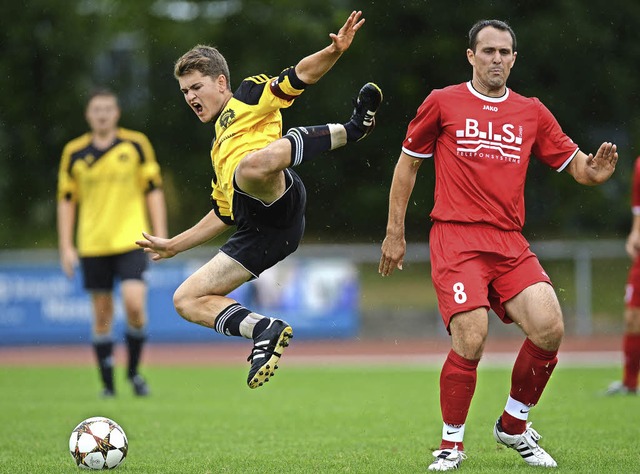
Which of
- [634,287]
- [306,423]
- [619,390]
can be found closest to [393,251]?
[306,423]

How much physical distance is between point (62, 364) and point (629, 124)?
1569 cm

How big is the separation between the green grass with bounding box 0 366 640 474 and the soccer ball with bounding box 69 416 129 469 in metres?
0.11

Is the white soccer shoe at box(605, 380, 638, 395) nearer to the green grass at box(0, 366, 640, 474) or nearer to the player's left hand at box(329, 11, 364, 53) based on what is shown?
the green grass at box(0, 366, 640, 474)

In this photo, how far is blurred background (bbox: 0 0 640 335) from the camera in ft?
84.6

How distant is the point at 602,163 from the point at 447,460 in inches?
77.7

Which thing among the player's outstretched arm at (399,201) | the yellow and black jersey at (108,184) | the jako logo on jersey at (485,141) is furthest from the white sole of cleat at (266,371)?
the yellow and black jersey at (108,184)

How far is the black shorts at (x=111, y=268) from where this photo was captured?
11023mm

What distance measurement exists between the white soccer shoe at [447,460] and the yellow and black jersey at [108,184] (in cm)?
567

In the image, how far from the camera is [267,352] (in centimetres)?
648

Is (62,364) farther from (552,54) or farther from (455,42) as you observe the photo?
(552,54)

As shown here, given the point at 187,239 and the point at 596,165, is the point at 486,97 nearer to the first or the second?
the point at 596,165

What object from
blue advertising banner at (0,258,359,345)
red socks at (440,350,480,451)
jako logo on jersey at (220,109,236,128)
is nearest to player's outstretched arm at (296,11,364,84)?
jako logo on jersey at (220,109,236,128)

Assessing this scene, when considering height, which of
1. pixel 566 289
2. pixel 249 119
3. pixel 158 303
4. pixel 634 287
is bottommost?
pixel 158 303

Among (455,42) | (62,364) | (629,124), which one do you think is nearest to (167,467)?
(62,364)
